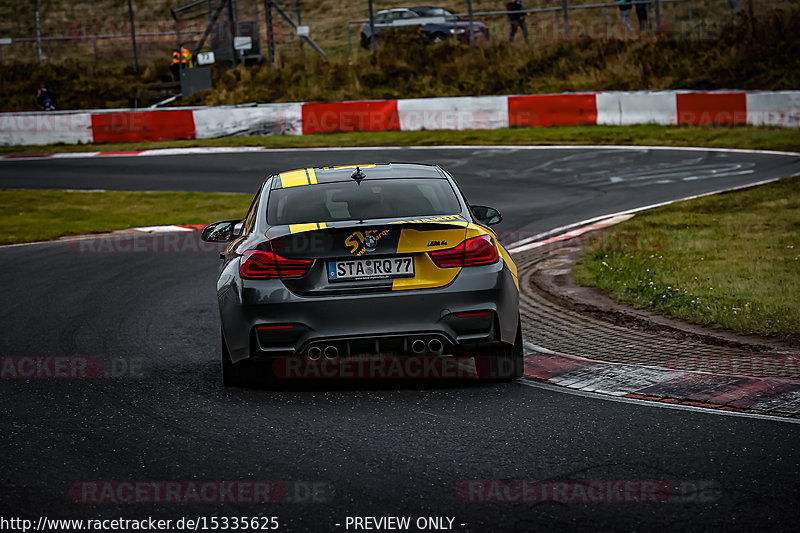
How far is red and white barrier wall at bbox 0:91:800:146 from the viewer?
2461 cm

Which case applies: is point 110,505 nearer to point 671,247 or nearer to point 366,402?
point 366,402

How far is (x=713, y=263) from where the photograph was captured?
34.8 feet

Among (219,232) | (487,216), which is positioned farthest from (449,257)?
(219,232)

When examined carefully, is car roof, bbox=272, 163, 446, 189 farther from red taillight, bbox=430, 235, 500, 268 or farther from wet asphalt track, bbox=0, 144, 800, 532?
wet asphalt track, bbox=0, 144, 800, 532

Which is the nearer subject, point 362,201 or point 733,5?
point 362,201

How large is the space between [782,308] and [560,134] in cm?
1754

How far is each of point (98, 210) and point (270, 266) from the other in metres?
13.3

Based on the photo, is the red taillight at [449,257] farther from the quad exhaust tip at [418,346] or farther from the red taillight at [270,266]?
the red taillight at [270,266]

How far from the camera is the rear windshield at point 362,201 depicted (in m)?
6.80

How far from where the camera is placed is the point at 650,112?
26.2 m

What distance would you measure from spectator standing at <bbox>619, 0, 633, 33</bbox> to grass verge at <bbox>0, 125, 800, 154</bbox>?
21.1ft

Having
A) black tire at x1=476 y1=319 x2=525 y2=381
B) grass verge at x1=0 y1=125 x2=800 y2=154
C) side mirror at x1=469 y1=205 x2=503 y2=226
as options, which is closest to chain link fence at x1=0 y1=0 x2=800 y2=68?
grass verge at x1=0 y1=125 x2=800 y2=154

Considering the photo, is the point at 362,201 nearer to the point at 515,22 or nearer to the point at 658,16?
the point at 658,16

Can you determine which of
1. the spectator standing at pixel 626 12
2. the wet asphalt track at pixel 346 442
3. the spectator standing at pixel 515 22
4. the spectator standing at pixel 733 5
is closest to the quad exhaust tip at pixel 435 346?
the wet asphalt track at pixel 346 442
